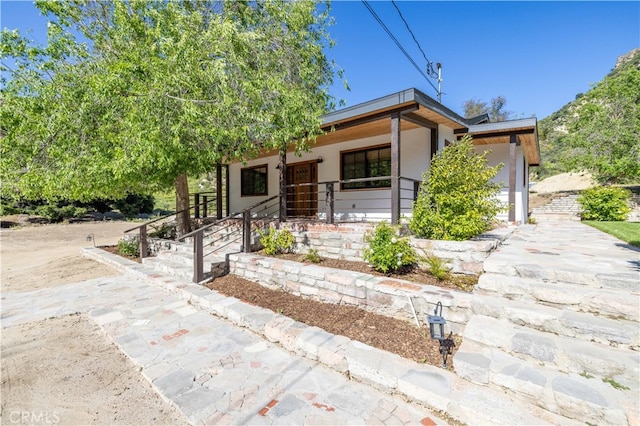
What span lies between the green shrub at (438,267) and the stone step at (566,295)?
0.58m

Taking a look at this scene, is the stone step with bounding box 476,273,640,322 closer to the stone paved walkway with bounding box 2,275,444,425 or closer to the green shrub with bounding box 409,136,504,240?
the green shrub with bounding box 409,136,504,240

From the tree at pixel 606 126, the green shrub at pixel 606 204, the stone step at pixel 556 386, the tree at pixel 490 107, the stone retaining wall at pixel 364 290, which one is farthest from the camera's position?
the tree at pixel 490 107

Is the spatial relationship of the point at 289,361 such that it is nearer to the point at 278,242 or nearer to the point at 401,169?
the point at 278,242

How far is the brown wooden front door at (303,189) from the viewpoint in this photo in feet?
31.1

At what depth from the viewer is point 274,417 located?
2.06 metres

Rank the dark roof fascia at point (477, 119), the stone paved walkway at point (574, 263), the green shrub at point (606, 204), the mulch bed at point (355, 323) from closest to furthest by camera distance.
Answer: the mulch bed at point (355, 323) → the stone paved walkway at point (574, 263) → the dark roof fascia at point (477, 119) → the green shrub at point (606, 204)

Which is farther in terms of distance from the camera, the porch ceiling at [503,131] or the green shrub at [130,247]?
the green shrub at [130,247]

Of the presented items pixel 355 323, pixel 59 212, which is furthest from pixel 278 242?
pixel 59 212

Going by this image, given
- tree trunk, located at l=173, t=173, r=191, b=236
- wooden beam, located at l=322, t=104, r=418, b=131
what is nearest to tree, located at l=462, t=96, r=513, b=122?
wooden beam, located at l=322, t=104, r=418, b=131

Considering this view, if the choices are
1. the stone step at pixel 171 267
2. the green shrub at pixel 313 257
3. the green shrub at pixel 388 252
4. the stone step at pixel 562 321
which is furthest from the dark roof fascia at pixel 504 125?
the stone step at pixel 171 267

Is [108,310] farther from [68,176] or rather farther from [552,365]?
[552,365]

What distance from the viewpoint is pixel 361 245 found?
525 centimetres

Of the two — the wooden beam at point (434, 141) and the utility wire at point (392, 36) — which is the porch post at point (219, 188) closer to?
the utility wire at point (392, 36)

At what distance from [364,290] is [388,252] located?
739mm
